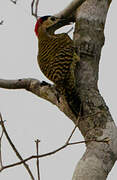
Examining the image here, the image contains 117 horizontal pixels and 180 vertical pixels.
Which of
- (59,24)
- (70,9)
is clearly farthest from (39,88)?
(59,24)

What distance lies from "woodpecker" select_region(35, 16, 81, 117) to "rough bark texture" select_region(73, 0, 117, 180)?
9cm

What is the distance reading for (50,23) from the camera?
243 inches

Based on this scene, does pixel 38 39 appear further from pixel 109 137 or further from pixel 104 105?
pixel 109 137

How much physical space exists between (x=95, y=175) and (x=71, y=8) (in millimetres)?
2631

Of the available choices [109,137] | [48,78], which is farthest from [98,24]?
[109,137]

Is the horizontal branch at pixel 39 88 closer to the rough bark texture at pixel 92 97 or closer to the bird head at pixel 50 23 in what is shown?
the rough bark texture at pixel 92 97

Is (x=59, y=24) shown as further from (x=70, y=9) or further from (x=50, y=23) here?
(x=70, y=9)

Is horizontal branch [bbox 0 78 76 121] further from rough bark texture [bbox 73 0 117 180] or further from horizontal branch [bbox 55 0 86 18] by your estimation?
horizontal branch [bbox 55 0 86 18]

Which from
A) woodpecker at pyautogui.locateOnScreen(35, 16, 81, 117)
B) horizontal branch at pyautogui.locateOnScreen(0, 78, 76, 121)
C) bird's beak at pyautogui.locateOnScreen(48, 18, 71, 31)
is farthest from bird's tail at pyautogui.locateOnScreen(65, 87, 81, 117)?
bird's beak at pyautogui.locateOnScreen(48, 18, 71, 31)

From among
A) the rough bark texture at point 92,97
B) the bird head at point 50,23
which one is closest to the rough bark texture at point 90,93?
the rough bark texture at point 92,97

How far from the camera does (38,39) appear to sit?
6.20 metres

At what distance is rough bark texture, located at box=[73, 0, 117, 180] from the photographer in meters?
3.48

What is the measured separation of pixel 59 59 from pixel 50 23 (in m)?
1.10

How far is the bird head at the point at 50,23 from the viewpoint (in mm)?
5938
